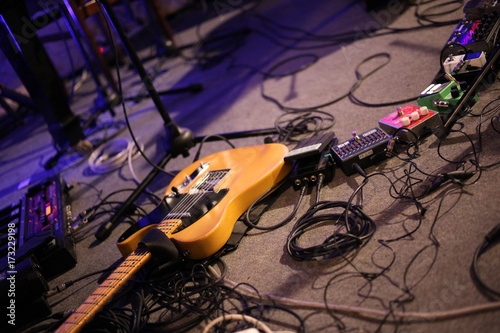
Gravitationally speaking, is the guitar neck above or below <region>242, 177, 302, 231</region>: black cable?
above

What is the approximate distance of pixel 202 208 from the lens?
4.28 feet

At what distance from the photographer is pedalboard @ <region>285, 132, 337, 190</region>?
4.46 feet

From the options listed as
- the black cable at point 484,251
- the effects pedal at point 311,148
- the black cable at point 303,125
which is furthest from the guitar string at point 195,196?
the black cable at point 484,251

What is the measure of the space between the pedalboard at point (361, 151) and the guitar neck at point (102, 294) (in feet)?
2.24

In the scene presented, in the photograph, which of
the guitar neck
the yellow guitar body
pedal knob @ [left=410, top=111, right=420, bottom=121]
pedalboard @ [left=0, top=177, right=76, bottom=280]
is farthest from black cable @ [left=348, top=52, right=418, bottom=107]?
pedalboard @ [left=0, top=177, right=76, bottom=280]

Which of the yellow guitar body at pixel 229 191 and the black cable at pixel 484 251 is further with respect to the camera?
the yellow guitar body at pixel 229 191

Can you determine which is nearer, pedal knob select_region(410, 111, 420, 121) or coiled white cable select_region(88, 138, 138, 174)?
pedal knob select_region(410, 111, 420, 121)

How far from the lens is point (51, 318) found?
1.32 meters

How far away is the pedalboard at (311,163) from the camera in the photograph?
1.36 m

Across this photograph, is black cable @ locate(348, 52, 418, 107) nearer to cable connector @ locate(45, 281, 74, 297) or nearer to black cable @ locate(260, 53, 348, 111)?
black cable @ locate(260, 53, 348, 111)

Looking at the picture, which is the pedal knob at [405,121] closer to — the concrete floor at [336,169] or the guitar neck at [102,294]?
the concrete floor at [336,169]

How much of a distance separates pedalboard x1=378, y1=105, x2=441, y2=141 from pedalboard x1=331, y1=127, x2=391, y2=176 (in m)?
0.05

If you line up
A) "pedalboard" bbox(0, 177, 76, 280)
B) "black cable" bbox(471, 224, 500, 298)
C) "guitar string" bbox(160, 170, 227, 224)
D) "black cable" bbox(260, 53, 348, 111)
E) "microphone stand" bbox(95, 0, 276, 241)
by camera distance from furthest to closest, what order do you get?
"black cable" bbox(260, 53, 348, 111) → "microphone stand" bbox(95, 0, 276, 241) → "pedalboard" bbox(0, 177, 76, 280) → "guitar string" bbox(160, 170, 227, 224) → "black cable" bbox(471, 224, 500, 298)

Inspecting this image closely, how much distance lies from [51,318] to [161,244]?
1.59 feet
